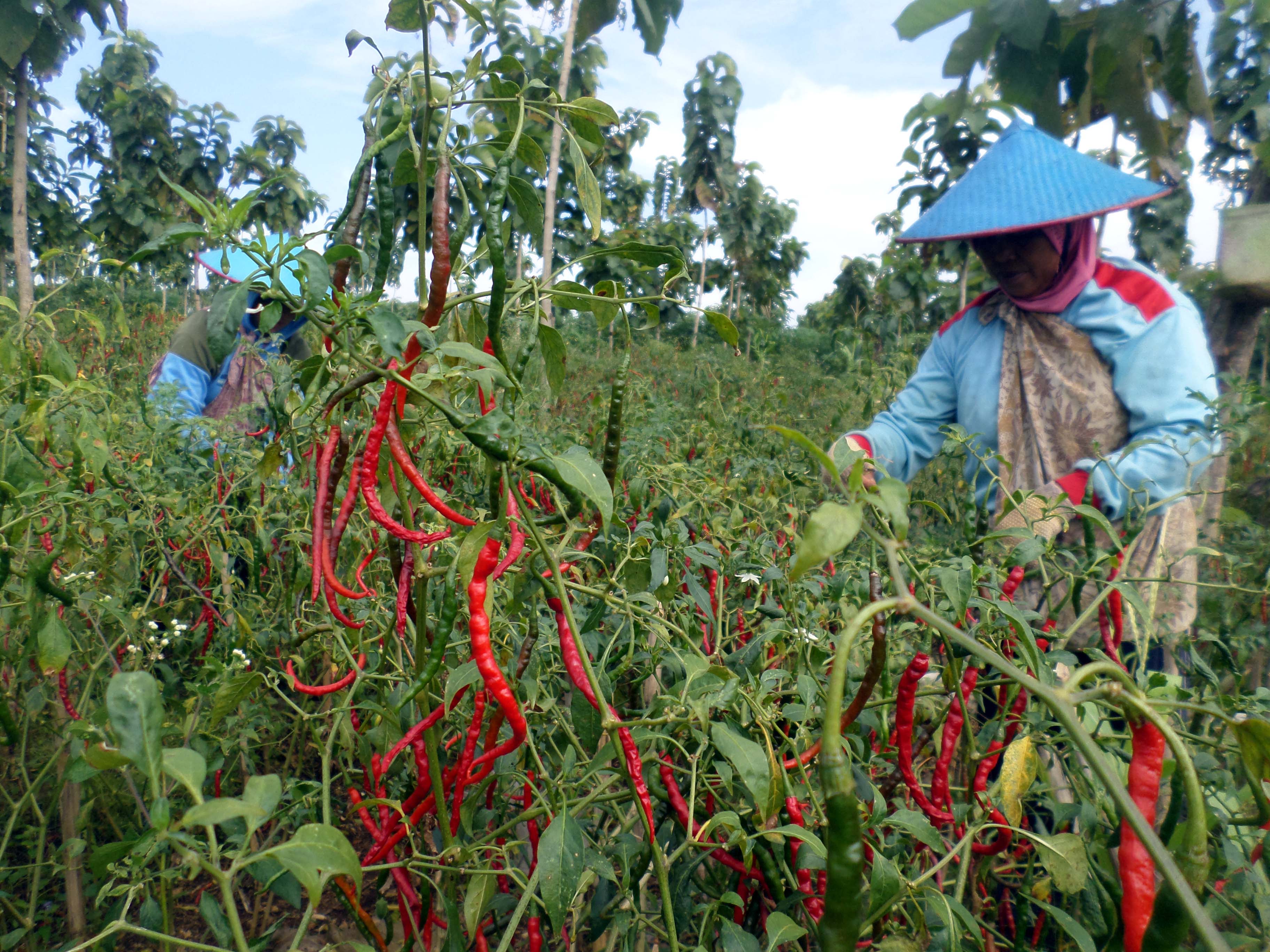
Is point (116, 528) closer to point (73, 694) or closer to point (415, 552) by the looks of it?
point (73, 694)

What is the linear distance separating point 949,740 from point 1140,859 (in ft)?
1.44

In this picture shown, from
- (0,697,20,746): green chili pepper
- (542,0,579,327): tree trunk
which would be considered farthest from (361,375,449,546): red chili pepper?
(542,0,579,327): tree trunk

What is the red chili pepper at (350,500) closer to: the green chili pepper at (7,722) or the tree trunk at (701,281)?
the green chili pepper at (7,722)

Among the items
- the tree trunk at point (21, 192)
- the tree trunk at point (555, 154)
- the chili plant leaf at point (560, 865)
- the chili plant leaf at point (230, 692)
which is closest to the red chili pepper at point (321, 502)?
the chili plant leaf at point (230, 692)

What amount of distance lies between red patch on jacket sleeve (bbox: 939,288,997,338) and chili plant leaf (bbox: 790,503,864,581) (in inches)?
77.0

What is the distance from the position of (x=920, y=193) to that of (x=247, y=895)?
5596 mm

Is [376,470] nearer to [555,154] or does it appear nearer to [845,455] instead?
[845,455]

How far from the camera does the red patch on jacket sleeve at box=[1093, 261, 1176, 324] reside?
71.8 inches

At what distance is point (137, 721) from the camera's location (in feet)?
1.72

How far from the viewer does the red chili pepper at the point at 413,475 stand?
74 cm

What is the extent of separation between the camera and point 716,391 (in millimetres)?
3627

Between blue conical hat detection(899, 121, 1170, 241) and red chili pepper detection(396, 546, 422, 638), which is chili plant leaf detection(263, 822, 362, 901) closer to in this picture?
red chili pepper detection(396, 546, 422, 638)

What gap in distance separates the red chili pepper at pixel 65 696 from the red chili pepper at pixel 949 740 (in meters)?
1.21

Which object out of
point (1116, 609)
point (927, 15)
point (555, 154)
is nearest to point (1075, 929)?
point (1116, 609)
